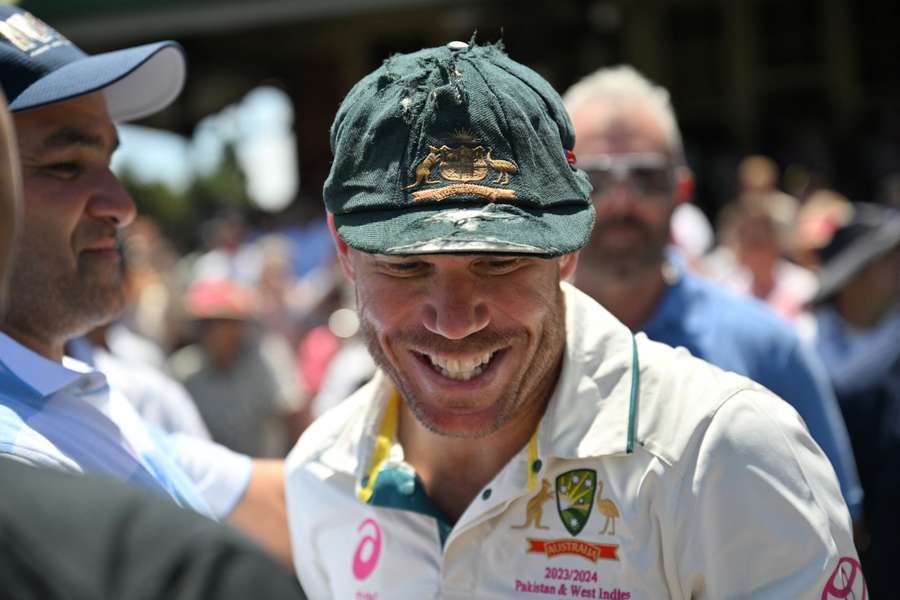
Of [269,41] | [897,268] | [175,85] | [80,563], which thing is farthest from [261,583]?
[269,41]

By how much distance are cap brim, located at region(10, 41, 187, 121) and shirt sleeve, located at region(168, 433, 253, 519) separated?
83 centimetres

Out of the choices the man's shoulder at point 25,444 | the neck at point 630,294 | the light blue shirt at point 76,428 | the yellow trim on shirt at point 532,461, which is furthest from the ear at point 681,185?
the man's shoulder at point 25,444

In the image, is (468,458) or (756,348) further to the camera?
(756,348)

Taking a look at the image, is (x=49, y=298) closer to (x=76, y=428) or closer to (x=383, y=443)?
(x=76, y=428)

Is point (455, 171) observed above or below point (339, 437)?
above

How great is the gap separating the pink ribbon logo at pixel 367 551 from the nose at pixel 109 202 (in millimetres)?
927

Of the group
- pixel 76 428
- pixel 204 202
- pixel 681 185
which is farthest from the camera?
pixel 204 202

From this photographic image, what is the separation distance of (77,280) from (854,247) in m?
4.01

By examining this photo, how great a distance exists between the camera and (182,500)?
2.29 metres

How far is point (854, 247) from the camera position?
5.46 metres

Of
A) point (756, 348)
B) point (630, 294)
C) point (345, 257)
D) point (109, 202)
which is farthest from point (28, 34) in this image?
point (756, 348)

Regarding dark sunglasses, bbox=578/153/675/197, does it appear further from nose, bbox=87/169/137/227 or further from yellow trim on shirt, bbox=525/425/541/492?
yellow trim on shirt, bbox=525/425/541/492

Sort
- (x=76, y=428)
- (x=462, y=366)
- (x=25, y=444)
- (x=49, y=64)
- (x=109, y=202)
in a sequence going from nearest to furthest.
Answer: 1. (x=25, y=444)
2. (x=462, y=366)
3. (x=76, y=428)
4. (x=49, y=64)
5. (x=109, y=202)

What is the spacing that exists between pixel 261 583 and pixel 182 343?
293 inches
